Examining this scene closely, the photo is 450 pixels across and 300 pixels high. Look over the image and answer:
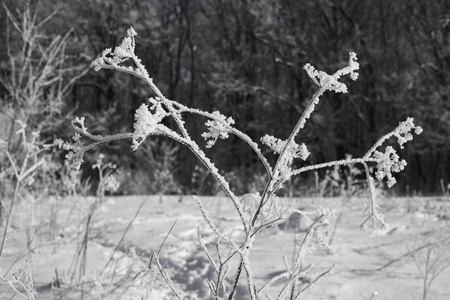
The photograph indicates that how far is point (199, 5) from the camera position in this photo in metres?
16.7

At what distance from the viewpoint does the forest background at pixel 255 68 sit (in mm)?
11305

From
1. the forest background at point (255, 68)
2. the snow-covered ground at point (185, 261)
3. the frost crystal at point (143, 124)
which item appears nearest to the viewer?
the frost crystal at point (143, 124)

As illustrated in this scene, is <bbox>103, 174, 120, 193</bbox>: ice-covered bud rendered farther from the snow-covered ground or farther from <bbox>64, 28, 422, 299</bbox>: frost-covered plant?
<bbox>64, 28, 422, 299</bbox>: frost-covered plant

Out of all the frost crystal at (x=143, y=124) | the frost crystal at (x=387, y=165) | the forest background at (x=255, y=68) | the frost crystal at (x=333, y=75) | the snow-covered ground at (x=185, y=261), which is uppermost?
the forest background at (x=255, y=68)

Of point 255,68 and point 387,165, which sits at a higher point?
point 255,68

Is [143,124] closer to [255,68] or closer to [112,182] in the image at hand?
[112,182]

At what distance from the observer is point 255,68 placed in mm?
17234

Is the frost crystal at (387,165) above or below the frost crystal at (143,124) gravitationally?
below

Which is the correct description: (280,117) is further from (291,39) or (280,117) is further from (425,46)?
(425,46)

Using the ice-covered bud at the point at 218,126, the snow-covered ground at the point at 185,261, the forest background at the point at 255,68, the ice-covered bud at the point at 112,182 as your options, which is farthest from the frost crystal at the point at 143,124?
the forest background at the point at 255,68

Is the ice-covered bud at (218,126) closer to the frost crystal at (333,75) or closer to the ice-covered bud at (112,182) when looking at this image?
the frost crystal at (333,75)

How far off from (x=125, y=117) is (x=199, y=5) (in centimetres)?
533

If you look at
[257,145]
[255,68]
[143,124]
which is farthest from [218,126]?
[255,68]

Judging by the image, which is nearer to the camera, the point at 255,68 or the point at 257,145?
the point at 257,145
